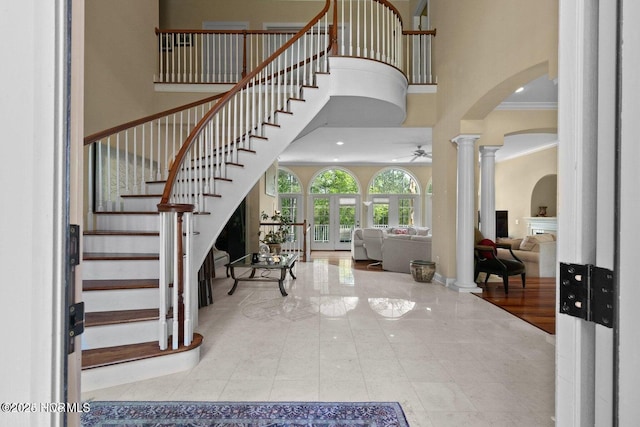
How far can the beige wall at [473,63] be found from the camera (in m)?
2.94

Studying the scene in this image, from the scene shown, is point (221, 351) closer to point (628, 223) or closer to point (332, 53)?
point (628, 223)

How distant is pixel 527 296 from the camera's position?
14.5ft

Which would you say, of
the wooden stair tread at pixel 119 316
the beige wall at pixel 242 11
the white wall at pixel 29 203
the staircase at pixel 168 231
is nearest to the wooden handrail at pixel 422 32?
the staircase at pixel 168 231

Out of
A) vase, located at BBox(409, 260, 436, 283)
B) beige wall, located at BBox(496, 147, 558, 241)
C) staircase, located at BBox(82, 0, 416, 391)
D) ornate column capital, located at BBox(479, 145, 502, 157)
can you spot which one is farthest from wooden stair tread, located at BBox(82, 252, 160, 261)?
beige wall, located at BBox(496, 147, 558, 241)

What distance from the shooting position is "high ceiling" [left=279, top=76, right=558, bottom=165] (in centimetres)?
503

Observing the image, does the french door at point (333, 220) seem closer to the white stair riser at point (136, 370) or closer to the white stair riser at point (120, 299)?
the white stair riser at point (120, 299)

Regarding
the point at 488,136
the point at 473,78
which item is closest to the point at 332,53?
the point at 473,78

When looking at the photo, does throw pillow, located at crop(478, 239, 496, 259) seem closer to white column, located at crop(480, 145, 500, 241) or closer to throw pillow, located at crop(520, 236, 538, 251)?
white column, located at crop(480, 145, 500, 241)

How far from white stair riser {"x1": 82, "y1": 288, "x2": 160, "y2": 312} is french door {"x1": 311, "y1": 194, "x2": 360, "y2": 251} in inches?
338

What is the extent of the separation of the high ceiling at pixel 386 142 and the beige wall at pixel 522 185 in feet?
0.94

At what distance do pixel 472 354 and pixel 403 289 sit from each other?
Answer: 221 cm

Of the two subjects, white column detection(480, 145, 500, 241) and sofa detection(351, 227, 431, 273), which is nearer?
white column detection(480, 145, 500, 241)

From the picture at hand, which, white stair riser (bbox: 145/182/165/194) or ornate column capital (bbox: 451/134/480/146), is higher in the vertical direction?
ornate column capital (bbox: 451/134/480/146)

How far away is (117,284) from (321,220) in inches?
344
